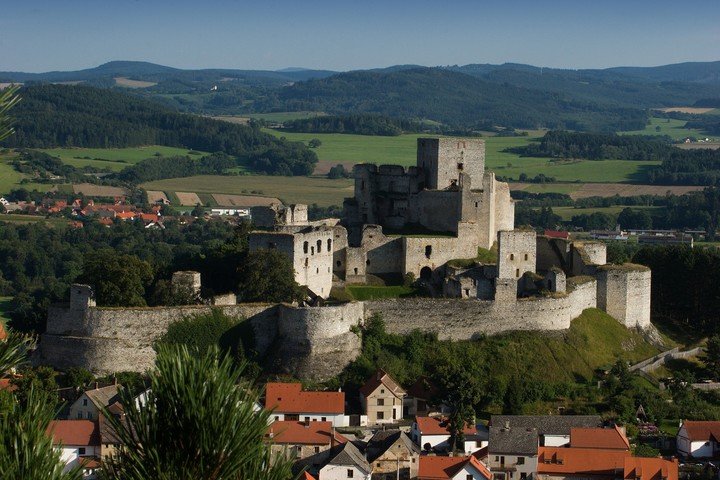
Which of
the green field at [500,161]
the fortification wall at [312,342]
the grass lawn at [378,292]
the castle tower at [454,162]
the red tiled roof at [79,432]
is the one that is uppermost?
the castle tower at [454,162]

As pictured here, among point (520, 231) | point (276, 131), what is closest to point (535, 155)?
point (276, 131)

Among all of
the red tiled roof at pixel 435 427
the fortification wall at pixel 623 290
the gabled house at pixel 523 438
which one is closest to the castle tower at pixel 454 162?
the fortification wall at pixel 623 290

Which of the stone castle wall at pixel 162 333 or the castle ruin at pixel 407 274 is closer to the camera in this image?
the stone castle wall at pixel 162 333

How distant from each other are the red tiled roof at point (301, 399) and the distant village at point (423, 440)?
1.1 inches

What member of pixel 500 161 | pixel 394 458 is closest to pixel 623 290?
pixel 394 458

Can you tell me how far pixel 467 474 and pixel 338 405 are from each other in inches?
218

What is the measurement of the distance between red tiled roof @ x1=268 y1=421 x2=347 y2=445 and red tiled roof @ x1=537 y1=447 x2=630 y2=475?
5.08 meters

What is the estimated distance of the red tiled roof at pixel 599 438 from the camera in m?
33.8

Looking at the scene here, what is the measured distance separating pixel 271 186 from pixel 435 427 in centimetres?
8787

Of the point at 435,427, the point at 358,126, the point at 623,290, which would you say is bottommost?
the point at 435,427

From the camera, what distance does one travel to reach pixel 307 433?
111ft

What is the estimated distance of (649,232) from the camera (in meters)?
97.1

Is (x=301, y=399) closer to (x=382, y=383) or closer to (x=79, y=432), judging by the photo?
(x=382, y=383)

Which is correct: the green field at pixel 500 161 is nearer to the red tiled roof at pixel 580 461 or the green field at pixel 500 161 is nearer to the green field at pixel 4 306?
the green field at pixel 4 306
